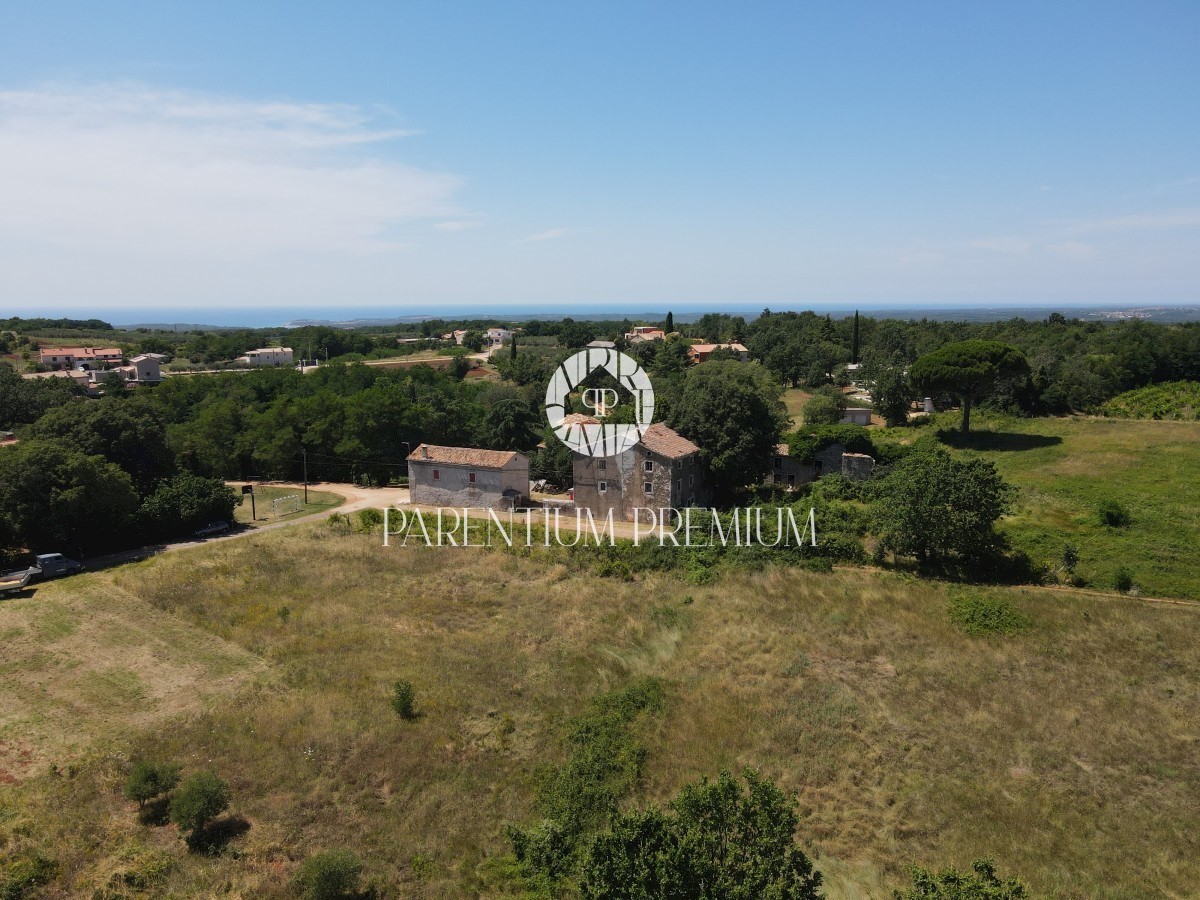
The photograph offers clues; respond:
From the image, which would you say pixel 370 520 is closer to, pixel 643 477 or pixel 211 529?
pixel 211 529

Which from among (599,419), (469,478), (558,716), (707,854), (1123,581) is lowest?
(558,716)

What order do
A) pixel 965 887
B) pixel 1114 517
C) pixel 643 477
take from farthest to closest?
pixel 643 477, pixel 1114 517, pixel 965 887

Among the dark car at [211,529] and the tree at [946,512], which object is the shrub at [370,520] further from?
the tree at [946,512]

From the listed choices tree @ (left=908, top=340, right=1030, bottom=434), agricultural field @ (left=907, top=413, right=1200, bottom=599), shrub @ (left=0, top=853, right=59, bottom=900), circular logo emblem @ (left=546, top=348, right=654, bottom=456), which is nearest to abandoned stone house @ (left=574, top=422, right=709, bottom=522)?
circular logo emblem @ (left=546, top=348, right=654, bottom=456)

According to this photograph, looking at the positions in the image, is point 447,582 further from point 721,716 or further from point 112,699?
point 721,716

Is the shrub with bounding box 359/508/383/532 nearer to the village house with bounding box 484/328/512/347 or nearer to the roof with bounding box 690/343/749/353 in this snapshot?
the roof with bounding box 690/343/749/353

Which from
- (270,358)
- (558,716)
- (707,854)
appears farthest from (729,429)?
(270,358)
